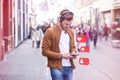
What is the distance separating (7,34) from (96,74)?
9.04 m

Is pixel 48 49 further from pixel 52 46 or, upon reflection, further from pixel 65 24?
pixel 65 24

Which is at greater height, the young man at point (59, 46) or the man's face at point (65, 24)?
the man's face at point (65, 24)

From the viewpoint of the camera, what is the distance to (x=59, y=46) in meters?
5.80

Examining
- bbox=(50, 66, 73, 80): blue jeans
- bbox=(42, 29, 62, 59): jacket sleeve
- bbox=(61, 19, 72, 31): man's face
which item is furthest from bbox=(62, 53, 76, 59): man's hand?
bbox=(61, 19, 72, 31): man's face

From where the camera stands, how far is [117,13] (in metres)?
33.8

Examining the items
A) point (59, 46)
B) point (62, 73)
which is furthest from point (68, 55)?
point (62, 73)

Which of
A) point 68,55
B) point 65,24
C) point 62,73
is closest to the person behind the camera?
point 68,55

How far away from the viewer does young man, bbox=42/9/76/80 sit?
5719 millimetres

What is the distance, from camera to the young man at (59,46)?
5719 mm

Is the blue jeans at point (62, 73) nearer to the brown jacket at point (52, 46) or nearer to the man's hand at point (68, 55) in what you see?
the brown jacket at point (52, 46)

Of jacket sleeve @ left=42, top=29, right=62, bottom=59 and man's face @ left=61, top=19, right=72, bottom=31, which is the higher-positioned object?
man's face @ left=61, top=19, right=72, bottom=31

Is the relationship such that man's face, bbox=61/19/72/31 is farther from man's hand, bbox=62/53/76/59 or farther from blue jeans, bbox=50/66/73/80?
blue jeans, bbox=50/66/73/80

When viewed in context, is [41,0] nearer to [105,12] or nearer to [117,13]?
[105,12]

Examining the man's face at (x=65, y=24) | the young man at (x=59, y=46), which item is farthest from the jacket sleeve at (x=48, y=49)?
the man's face at (x=65, y=24)
